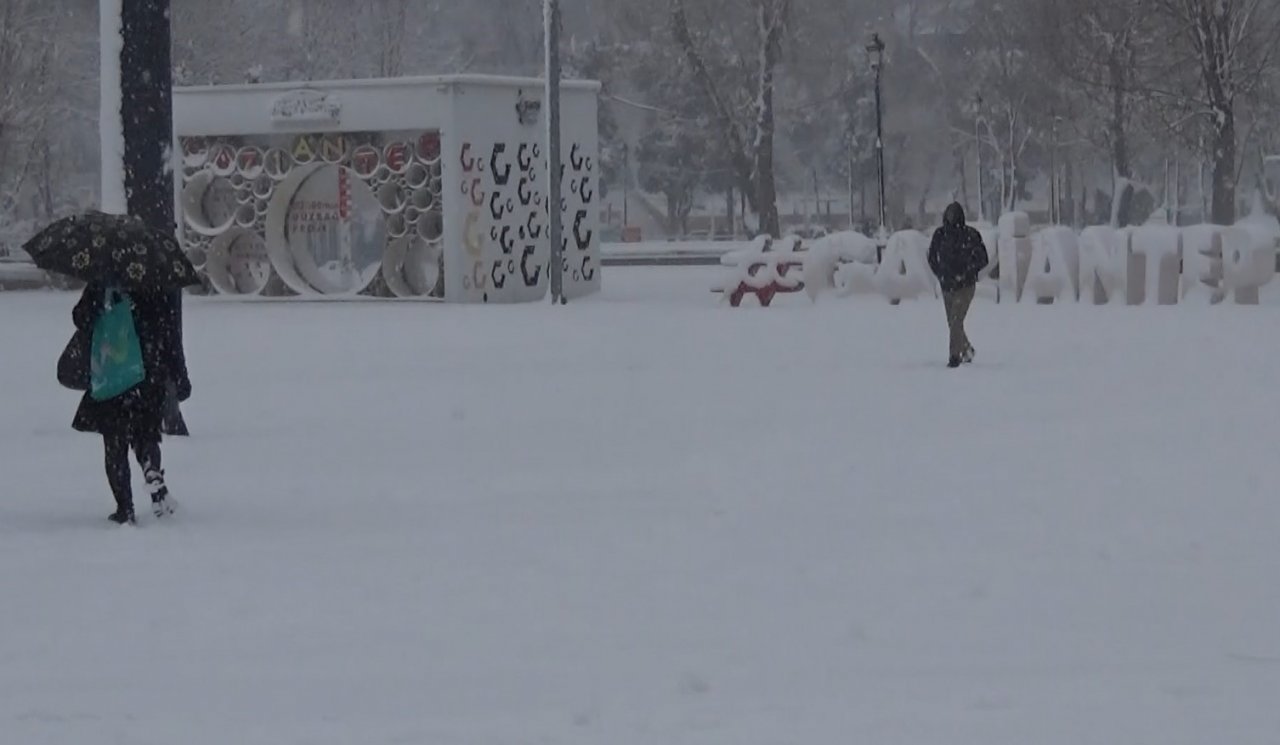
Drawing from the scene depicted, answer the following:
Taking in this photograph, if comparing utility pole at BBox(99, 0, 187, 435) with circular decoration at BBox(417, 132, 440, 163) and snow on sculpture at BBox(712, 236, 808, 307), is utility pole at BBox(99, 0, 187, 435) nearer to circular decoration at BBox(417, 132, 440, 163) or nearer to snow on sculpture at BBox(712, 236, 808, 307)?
snow on sculpture at BBox(712, 236, 808, 307)

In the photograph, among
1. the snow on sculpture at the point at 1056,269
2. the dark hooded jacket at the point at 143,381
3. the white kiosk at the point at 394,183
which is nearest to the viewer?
the dark hooded jacket at the point at 143,381

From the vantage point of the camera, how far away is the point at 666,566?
9.88 metres

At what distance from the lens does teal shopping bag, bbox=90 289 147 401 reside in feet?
36.7

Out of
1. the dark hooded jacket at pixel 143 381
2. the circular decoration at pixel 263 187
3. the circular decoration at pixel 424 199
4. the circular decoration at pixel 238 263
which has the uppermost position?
the circular decoration at pixel 263 187

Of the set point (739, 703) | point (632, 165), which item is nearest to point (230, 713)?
point (739, 703)

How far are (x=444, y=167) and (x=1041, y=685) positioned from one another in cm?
2915

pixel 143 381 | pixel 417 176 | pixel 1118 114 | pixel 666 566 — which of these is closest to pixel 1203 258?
pixel 417 176

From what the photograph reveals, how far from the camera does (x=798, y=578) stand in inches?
375

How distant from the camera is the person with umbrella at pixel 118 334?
1116cm

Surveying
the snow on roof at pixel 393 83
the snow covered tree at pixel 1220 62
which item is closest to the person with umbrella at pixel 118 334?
the snow on roof at pixel 393 83

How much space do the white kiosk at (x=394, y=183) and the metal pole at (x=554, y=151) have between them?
342 mm

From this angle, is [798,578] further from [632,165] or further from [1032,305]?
[632,165]

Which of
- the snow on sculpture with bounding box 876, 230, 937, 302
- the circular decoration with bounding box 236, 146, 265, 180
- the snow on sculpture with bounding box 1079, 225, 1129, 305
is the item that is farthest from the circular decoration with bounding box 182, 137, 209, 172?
the snow on sculpture with bounding box 1079, 225, 1129, 305

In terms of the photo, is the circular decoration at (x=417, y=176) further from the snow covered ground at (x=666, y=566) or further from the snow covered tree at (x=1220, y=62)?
the snow covered tree at (x=1220, y=62)
